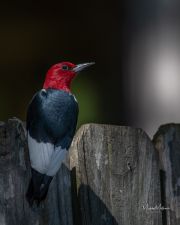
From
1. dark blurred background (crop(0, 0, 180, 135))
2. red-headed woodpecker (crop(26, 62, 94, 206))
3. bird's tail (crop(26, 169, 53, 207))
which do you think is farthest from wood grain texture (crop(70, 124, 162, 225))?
dark blurred background (crop(0, 0, 180, 135))

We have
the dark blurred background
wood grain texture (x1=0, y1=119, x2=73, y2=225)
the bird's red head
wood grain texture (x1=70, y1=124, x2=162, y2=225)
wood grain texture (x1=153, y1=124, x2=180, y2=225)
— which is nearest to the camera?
wood grain texture (x1=0, y1=119, x2=73, y2=225)

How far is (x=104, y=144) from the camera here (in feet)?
15.2

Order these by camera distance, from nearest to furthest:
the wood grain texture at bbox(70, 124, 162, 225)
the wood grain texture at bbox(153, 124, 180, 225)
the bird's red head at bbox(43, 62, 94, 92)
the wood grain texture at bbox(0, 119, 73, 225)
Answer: the wood grain texture at bbox(0, 119, 73, 225), the wood grain texture at bbox(70, 124, 162, 225), the wood grain texture at bbox(153, 124, 180, 225), the bird's red head at bbox(43, 62, 94, 92)

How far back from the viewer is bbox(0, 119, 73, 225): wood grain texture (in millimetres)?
4371

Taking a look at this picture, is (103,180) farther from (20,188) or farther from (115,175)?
(20,188)

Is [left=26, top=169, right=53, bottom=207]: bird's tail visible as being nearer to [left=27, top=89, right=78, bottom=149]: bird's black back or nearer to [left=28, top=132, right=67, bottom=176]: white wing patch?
[left=28, top=132, right=67, bottom=176]: white wing patch

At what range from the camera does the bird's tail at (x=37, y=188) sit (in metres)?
4.38

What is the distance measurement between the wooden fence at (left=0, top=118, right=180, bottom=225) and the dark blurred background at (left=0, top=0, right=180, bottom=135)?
3345 mm

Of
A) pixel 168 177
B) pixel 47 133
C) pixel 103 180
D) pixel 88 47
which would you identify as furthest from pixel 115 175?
pixel 88 47

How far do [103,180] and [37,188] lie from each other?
0.38 metres

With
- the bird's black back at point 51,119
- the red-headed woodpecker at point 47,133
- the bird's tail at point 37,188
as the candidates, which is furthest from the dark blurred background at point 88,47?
the bird's tail at point 37,188

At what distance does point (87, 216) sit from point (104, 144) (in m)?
0.36

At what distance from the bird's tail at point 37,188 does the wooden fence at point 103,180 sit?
3 centimetres

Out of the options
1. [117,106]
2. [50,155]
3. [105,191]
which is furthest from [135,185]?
[117,106]
